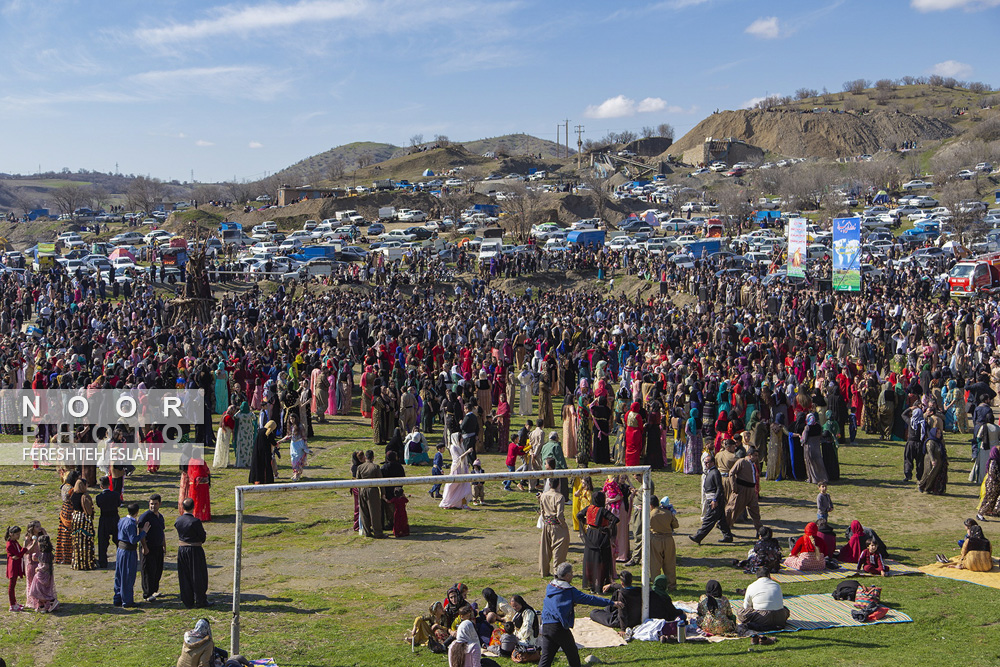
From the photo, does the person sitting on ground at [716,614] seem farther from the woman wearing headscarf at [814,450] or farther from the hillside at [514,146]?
the hillside at [514,146]

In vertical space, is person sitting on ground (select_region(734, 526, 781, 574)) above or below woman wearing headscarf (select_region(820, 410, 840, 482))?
below

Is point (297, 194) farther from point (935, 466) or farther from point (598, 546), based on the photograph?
point (598, 546)

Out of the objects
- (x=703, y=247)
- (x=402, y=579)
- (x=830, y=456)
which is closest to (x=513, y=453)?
(x=402, y=579)

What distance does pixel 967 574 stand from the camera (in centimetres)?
1055

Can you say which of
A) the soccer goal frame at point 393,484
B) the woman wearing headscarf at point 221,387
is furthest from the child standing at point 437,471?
the woman wearing headscarf at point 221,387

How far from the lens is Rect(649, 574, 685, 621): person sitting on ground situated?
356 inches

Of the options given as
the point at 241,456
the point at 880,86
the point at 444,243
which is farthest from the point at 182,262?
the point at 880,86

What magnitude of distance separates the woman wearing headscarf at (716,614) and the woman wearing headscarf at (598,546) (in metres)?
1.26

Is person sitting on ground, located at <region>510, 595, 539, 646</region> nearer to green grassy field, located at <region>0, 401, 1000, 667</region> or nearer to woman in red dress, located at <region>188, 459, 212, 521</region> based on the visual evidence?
green grassy field, located at <region>0, 401, 1000, 667</region>

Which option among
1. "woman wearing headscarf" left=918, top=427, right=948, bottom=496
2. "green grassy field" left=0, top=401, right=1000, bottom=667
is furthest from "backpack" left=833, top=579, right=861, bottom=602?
"woman wearing headscarf" left=918, top=427, right=948, bottom=496

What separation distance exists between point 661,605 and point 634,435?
6103 mm

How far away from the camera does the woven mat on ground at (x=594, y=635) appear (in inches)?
343

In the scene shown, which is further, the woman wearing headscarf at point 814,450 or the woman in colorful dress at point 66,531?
the woman wearing headscarf at point 814,450

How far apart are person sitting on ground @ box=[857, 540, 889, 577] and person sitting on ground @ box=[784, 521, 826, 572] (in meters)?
0.48
